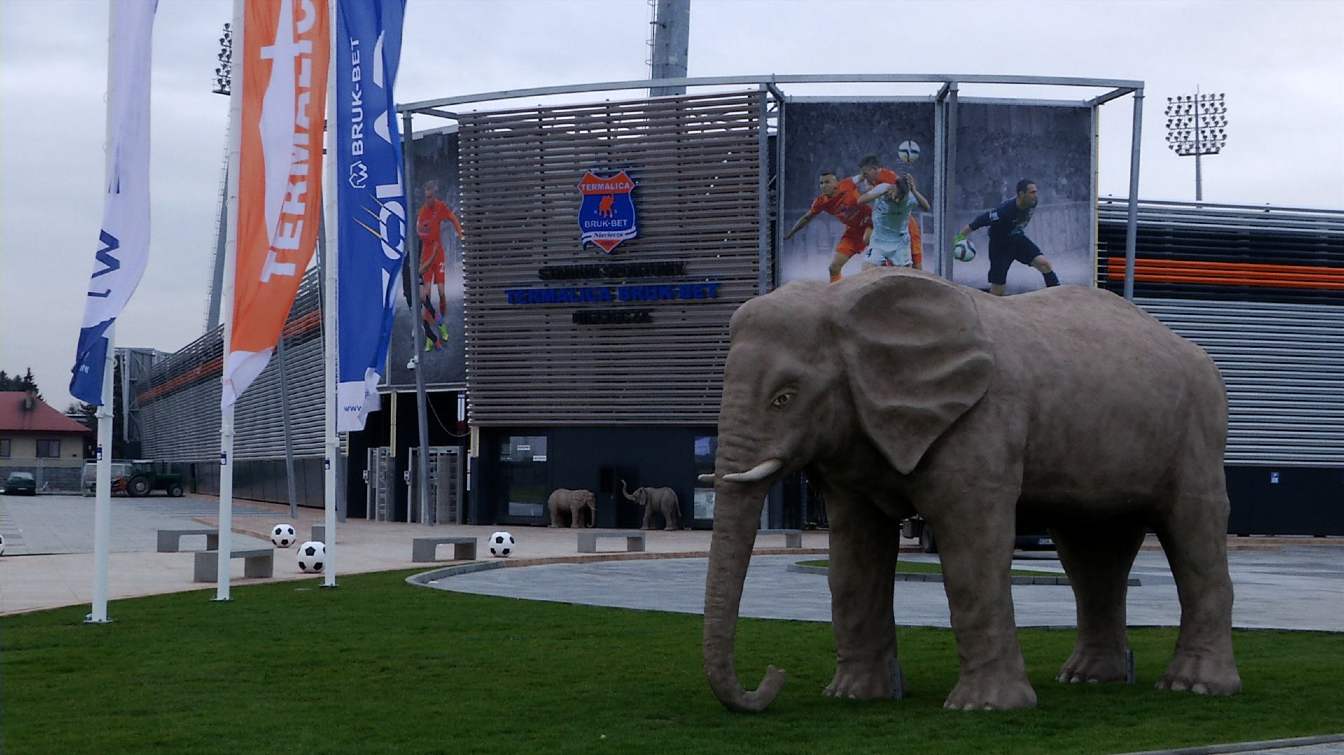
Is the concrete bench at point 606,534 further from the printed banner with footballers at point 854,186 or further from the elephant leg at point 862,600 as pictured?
the elephant leg at point 862,600

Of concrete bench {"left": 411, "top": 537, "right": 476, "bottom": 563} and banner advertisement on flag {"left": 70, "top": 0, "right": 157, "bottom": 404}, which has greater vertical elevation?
banner advertisement on flag {"left": 70, "top": 0, "right": 157, "bottom": 404}

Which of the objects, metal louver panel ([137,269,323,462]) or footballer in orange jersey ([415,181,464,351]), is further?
metal louver panel ([137,269,323,462])

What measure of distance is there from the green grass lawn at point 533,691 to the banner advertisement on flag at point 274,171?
3035 mm

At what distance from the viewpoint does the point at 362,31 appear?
21.4 meters

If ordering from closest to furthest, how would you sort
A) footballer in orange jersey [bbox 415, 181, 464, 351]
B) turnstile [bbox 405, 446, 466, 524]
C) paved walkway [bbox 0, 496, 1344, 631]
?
paved walkway [bbox 0, 496, 1344, 631] < footballer in orange jersey [bbox 415, 181, 464, 351] < turnstile [bbox 405, 446, 466, 524]

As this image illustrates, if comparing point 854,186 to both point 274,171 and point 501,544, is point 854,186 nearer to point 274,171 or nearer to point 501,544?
point 501,544

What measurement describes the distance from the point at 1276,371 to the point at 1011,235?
8.79 meters

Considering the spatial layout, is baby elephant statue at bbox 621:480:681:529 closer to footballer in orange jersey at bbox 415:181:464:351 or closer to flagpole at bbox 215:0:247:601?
footballer in orange jersey at bbox 415:181:464:351

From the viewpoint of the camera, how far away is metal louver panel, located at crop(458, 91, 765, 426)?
132ft

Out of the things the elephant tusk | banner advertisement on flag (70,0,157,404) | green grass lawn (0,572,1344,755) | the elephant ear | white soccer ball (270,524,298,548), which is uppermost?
banner advertisement on flag (70,0,157,404)

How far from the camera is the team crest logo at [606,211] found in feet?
135

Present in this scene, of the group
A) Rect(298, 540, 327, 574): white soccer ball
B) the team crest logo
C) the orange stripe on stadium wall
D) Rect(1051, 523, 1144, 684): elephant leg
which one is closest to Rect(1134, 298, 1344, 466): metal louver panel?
the orange stripe on stadium wall

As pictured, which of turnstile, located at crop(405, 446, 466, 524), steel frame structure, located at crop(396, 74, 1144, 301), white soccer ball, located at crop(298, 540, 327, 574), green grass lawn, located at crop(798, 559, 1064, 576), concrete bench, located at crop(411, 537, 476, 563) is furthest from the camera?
turnstile, located at crop(405, 446, 466, 524)

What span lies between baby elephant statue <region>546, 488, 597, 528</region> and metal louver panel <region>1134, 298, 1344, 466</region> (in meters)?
15.5
